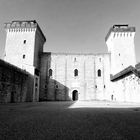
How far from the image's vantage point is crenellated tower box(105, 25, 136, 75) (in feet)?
85.5

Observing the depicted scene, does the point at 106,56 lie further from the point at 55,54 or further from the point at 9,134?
the point at 9,134

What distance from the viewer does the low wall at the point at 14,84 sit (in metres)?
14.9

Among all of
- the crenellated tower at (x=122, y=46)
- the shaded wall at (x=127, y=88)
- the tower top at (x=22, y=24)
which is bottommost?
the shaded wall at (x=127, y=88)

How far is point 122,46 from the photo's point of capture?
2653 cm

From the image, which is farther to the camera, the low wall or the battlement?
the battlement

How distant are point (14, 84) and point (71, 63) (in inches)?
492

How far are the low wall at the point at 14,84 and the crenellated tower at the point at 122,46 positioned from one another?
14835 millimetres

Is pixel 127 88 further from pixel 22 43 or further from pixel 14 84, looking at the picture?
pixel 22 43

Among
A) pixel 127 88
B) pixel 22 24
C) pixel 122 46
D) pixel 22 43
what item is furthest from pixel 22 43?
pixel 127 88

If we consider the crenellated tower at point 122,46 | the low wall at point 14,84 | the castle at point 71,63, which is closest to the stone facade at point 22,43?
the castle at point 71,63

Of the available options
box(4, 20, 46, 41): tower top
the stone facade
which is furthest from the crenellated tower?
box(4, 20, 46, 41): tower top

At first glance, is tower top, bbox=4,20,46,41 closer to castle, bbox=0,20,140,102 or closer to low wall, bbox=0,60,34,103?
castle, bbox=0,20,140,102

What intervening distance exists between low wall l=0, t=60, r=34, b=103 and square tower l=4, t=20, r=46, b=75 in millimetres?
4304

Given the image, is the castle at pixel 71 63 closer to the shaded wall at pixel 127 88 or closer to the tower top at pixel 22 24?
the tower top at pixel 22 24
